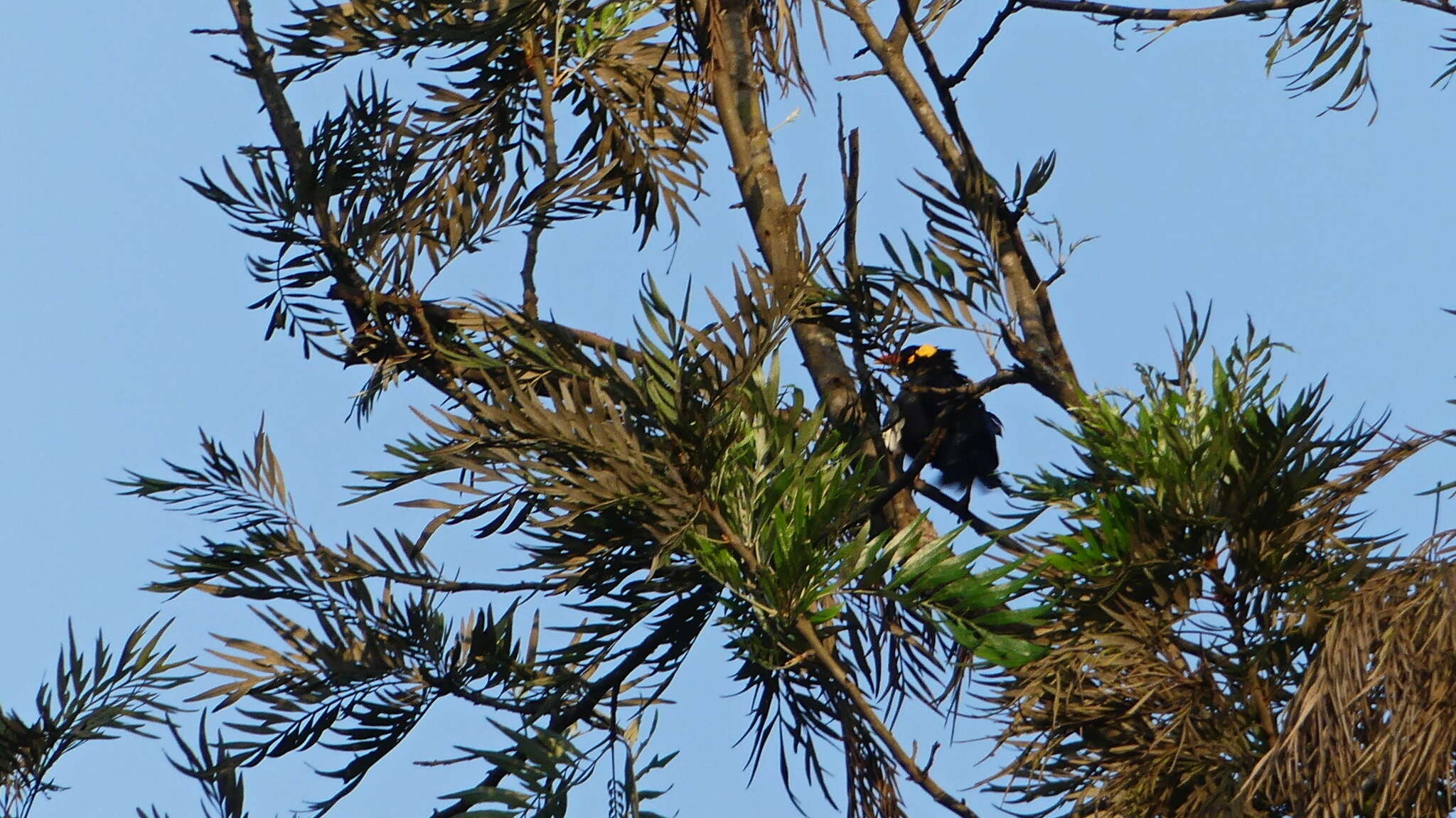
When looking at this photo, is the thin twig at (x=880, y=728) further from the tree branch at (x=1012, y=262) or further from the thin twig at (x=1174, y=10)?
the thin twig at (x=1174, y=10)

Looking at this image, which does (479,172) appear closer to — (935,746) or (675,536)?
(675,536)

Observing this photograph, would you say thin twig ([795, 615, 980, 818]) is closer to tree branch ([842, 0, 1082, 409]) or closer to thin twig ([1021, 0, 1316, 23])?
tree branch ([842, 0, 1082, 409])

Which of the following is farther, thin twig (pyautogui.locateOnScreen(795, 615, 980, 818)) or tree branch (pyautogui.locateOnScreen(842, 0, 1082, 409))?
tree branch (pyautogui.locateOnScreen(842, 0, 1082, 409))

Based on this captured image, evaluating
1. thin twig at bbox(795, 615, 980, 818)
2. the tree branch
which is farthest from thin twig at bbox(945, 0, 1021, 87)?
thin twig at bbox(795, 615, 980, 818)

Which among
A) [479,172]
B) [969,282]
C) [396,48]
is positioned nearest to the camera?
[969,282]

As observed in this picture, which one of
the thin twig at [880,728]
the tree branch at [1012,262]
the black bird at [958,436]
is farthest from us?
the black bird at [958,436]

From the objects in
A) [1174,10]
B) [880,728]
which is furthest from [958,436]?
[880,728]

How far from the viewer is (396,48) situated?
2.62 metres

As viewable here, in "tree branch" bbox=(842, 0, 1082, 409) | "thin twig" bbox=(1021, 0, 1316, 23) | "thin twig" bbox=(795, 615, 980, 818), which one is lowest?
"thin twig" bbox=(795, 615, 980, 818)

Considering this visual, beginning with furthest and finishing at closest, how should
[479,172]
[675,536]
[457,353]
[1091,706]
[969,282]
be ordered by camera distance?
1. [479,172]
2. [969,282]
3. [457,353]
4. [1091,706]
5. [675,536]

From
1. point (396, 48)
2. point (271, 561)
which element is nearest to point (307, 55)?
point (396, 48)

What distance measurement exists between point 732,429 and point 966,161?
28.9 inches

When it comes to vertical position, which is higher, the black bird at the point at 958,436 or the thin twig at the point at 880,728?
the black bird at the point at 958,436

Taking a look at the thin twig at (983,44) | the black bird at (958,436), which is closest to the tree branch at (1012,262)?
the thin twig at (983,44)
